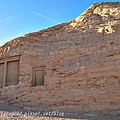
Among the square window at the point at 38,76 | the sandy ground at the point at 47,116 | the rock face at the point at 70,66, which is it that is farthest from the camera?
the square window at the point at 38,76

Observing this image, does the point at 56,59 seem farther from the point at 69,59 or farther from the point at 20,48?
the point at 20,48

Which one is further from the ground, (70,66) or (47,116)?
(70,66)

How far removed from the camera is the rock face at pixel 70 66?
28.9 ft

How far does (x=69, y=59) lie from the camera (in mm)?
10141

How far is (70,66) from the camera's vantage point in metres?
→ 9.84

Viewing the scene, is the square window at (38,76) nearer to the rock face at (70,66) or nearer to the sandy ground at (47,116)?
the rock face at (70,66)

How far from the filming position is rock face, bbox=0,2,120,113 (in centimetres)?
880

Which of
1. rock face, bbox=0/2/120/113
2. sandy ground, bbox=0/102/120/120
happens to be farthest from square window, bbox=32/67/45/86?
sandy ground, bbox=0/102/120/120

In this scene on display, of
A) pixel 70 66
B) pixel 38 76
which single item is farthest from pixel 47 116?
pixel 38 76

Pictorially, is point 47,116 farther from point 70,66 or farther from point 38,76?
point 38,76

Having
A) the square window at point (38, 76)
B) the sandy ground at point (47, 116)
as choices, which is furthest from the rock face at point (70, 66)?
the sandy ground at point (47, 116)

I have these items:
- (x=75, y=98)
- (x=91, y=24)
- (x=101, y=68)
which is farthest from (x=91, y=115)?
(x=91, y=24)

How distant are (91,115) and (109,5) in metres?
7.73

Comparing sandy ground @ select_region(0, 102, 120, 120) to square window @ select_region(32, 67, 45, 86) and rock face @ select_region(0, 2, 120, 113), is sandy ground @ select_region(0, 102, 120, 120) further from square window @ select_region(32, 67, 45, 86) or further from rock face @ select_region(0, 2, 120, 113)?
square window @ select_region(32, 67, 45, 86)
